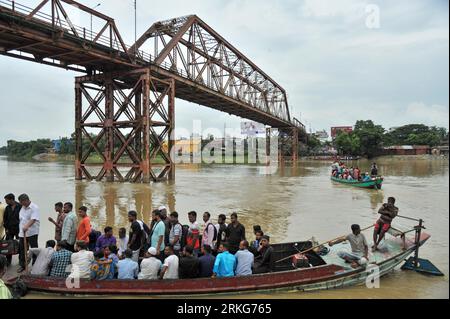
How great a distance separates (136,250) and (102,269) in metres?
0.97

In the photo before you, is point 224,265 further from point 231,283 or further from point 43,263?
point 43,263

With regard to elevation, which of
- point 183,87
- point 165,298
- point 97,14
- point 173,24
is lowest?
point 165,298

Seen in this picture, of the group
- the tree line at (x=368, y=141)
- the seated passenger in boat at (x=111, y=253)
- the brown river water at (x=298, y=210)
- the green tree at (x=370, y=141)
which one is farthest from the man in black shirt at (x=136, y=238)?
the green tree at (x=370, y=141)

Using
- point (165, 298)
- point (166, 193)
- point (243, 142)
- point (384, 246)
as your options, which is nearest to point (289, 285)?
point (165, 298)

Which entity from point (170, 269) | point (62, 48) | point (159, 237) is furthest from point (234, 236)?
point (62, 48)

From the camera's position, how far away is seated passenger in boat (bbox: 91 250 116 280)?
569 cm

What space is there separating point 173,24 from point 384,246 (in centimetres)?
2894

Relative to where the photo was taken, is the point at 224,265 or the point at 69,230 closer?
the point at 224,265

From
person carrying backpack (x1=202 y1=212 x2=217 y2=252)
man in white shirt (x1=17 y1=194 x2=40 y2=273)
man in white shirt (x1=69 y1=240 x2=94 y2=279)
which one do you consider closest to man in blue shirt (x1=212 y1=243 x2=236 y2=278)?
person carrying backpack (x1=202 y1=212 x2=217 y2=252)

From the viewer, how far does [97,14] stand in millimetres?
20938

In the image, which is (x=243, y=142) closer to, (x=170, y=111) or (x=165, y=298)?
(x=170, y=111)

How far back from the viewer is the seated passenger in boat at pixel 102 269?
18.7 feet

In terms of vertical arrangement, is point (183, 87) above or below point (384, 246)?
above

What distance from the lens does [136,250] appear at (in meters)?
6.63
